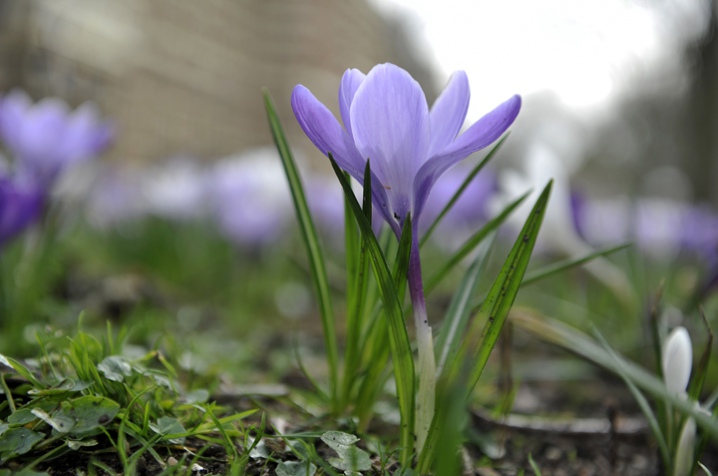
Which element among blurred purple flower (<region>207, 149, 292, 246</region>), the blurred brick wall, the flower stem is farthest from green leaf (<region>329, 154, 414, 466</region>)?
the blurred brick wall

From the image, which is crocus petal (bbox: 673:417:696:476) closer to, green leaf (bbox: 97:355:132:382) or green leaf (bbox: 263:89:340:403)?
green leaf (bbox: 263:89:340:403)

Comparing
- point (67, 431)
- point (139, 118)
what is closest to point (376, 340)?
point (67, 431)

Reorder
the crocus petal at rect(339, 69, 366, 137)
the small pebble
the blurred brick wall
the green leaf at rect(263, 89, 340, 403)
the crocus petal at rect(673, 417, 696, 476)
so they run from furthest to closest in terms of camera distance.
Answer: the blurred brick wall < the small pebble < the green leaf at rect(263, 89, 340, 403) < the crocus petal at rect(673, 417, 696, 476) < the crocus petal at rect(339, 69, 366, 137)

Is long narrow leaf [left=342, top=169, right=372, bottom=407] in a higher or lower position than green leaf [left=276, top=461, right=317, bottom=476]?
higher

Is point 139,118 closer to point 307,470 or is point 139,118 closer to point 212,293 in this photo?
point 212,293

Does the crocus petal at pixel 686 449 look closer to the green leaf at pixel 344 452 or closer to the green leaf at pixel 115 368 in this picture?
the green leaf at pixel 344 452

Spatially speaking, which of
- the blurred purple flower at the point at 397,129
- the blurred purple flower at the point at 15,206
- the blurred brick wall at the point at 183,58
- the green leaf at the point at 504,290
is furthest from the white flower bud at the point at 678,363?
the blurred brick wall at the point at 183,58

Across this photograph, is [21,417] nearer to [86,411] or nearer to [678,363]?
[86,411]
